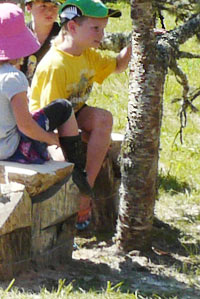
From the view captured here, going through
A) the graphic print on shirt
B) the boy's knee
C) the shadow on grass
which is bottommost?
the shadow on grass

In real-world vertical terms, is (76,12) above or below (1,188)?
above

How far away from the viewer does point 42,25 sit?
235 inches

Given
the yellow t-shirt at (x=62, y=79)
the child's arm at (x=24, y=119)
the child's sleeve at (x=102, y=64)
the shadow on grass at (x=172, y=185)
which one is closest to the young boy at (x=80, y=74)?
the yellow t-shirt at (x=62, y=79)

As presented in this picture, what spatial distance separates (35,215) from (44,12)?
213 centimetres

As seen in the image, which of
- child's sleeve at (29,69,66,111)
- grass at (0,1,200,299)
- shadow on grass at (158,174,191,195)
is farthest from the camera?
shadow on grass at (158,174,191,195)

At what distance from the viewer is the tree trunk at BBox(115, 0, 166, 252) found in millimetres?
4570

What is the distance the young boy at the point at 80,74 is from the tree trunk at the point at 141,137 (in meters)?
0.34

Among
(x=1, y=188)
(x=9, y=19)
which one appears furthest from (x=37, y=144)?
(x=9, y=19)

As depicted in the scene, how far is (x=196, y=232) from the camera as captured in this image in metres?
5.60

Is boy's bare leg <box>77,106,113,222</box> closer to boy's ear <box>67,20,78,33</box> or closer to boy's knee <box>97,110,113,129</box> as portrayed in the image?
boy's knee <box>97,110,113,129</box>

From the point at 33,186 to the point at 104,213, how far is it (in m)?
1.45

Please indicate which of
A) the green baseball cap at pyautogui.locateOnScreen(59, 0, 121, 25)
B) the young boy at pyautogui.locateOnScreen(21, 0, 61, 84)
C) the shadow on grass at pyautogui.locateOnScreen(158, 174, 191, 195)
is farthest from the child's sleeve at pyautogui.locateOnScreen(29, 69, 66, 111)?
the shadow on grass at pyautogui.locateOnScreen(158, 174, 191, 195)

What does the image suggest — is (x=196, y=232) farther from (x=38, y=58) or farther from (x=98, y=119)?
(x=38, y=58)

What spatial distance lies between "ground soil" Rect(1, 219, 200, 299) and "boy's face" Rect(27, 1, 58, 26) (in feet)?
6.03
